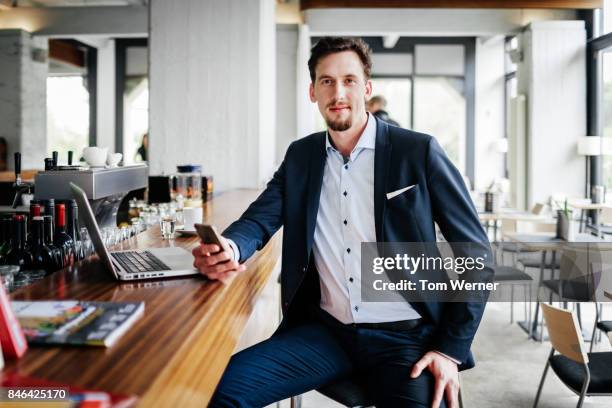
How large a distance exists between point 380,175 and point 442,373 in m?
0.69

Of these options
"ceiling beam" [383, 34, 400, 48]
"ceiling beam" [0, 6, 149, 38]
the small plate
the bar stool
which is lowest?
the bar stool

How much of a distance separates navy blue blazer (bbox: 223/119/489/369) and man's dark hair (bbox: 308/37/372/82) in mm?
252

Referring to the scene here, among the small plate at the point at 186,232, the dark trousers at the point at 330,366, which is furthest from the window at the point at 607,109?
the dark trousers at the point at 330,366

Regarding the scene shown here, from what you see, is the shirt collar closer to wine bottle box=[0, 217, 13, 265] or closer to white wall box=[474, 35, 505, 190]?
wine bottle box=[0, 217, 13, 265]

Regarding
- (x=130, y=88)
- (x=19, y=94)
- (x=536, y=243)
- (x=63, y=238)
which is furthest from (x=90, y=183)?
(x=130, y=88)

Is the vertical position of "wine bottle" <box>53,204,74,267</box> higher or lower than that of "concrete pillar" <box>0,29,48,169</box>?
lower

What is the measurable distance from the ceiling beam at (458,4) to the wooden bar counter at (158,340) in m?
8.76

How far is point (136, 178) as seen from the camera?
3.37 m

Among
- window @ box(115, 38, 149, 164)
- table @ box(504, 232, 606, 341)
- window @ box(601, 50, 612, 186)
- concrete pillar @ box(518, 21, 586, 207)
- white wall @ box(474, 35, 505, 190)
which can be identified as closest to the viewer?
table @ box(504, 232, 606, 341)

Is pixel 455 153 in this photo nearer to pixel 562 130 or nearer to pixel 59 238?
pixel 562 130

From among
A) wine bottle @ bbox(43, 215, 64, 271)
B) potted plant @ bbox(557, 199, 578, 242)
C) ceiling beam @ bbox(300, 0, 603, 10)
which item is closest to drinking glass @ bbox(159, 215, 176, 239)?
wine bottle @ bbox(43, 215, 64, 271)

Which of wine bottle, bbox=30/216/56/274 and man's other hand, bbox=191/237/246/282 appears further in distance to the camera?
wine bottle, bbox=30/216/56/274

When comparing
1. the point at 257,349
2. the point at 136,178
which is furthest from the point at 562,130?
the point at 257,349

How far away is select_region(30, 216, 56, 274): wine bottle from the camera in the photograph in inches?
75.0
